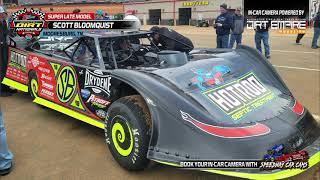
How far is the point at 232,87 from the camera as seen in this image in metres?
3.82

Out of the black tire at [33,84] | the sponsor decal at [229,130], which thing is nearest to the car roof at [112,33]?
the black tire at [33,84]

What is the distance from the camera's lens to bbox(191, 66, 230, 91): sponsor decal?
3.72 metres

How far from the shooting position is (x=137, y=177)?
3516 millimetres

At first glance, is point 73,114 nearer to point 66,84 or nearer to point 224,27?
point 66,84

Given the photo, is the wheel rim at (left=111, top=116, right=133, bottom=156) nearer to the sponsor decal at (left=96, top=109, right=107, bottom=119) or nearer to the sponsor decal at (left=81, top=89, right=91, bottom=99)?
the sponsor decal at (left=96, top=109, right=107, bottom=119)

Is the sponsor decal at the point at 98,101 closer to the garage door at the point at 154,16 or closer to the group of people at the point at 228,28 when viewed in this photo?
the group of people at the point at 228,28

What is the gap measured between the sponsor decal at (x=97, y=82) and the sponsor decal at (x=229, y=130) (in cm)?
116

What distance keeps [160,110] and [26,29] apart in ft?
14.5

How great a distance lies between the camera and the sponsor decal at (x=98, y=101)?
409 centimetres

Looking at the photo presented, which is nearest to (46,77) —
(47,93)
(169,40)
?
(47,93)

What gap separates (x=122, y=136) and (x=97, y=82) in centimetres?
89

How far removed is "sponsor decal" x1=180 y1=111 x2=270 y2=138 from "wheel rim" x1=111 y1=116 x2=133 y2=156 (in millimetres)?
627

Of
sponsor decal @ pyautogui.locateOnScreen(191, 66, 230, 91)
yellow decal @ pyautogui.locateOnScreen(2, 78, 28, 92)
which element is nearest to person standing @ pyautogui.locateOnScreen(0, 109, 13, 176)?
sponsor decal @ pyautogui.locateOnScreen(191, 66, 230, 91)

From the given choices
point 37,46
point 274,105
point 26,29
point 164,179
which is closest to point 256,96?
point 274,105
